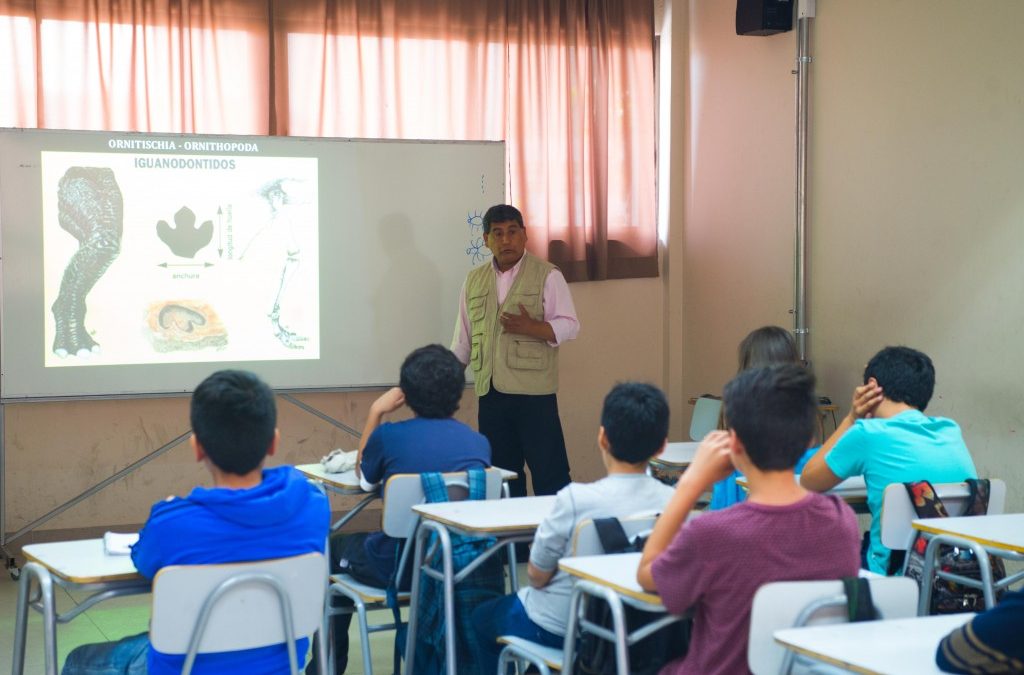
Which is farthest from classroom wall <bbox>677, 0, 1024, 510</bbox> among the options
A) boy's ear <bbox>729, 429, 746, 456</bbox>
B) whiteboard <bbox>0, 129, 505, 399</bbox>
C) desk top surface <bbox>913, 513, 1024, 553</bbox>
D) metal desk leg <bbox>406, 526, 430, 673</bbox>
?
boy's ear <bbox>729, 429, 746, 456</bbox>

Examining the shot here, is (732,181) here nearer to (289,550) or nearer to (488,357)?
(488,357)

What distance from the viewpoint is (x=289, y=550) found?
222 cm

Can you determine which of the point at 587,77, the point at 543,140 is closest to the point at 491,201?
the point at 543,140

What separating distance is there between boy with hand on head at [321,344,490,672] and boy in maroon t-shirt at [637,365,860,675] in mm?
1182

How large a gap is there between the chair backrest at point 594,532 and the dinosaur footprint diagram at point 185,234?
317cm

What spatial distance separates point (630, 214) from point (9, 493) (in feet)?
11.1

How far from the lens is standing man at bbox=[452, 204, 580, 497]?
16.1 ft

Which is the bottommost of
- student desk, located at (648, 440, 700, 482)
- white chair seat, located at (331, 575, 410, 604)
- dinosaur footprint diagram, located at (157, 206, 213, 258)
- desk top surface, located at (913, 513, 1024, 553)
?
white chair seat, located at (331, 575, 410, 604)

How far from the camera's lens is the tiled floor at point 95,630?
12.4 feet

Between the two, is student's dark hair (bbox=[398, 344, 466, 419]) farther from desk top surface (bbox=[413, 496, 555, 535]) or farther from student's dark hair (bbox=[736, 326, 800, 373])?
student's dark hair (bbox=[736, 326, 800, 373])

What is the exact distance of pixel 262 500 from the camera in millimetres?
2150

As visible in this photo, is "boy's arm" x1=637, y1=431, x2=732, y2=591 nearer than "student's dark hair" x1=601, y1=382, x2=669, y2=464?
Yes

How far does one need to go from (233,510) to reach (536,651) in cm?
74

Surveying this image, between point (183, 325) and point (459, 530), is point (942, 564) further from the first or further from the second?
point (183, 325)
